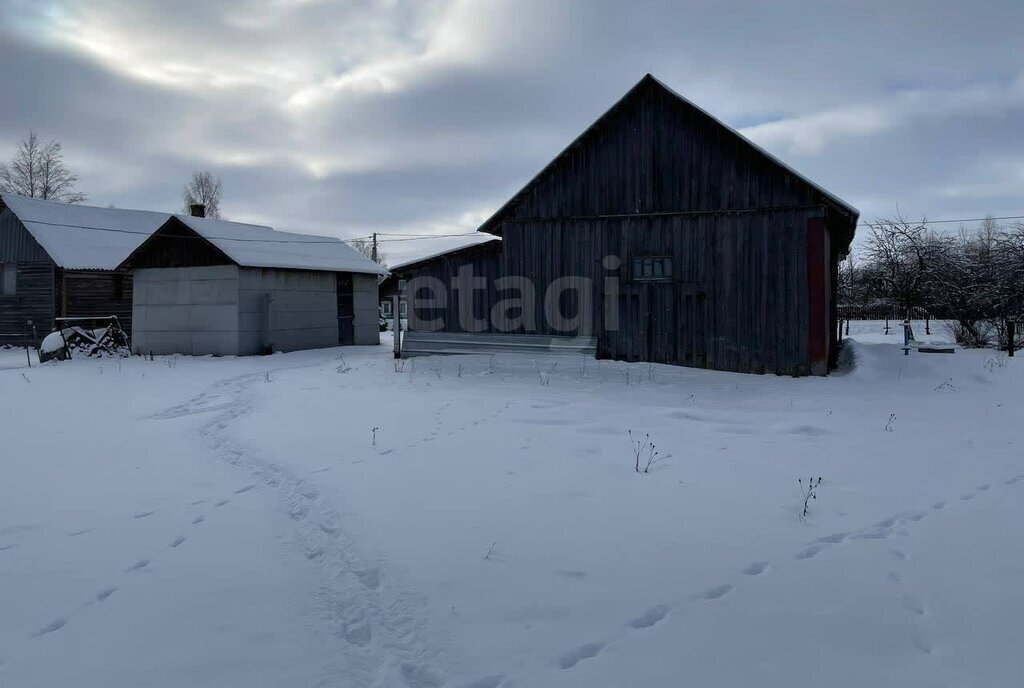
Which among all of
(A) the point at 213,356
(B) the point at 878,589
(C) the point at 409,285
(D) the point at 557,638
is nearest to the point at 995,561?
(B) the point at 878,589

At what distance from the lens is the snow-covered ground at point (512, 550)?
133 inches

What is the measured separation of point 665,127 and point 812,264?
14.6 ft

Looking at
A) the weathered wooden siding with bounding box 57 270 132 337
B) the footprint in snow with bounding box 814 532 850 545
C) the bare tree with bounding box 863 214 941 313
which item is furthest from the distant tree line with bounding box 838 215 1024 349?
the weathered wooden siding with bounding box 57 270 132 337

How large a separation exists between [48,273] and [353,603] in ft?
91.9

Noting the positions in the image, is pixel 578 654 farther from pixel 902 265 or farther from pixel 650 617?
pixel 902 265

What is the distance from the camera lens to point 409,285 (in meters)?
17.2

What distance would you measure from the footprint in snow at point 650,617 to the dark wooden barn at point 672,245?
1114cm

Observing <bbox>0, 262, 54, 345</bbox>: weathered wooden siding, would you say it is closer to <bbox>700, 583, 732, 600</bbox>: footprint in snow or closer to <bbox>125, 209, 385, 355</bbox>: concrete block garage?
<bbox>125, 209, 385, 355</bbox>: concrete block garage

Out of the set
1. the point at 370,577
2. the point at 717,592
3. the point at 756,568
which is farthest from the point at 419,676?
the point at 756,568

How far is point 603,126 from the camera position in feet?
49.3

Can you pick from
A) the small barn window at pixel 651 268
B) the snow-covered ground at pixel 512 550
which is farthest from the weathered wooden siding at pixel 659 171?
the snow-covered ground at pixel 512 550

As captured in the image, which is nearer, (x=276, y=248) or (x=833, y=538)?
(x=833, y=538)

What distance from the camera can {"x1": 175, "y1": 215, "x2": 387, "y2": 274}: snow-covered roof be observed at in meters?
20.8

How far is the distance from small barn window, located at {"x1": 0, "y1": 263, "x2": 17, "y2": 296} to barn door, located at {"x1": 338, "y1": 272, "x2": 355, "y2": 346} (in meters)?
13.7
